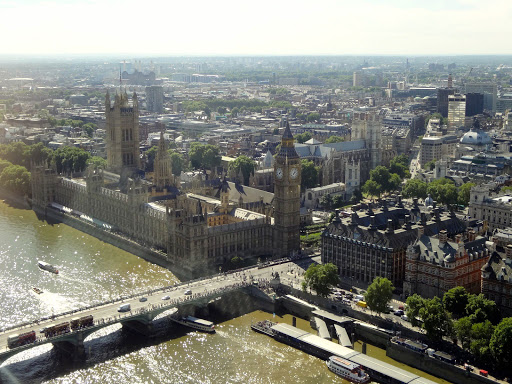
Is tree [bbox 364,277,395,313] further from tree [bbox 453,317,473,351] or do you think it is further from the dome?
the dome

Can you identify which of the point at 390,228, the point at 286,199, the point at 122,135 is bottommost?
the point at 390,228

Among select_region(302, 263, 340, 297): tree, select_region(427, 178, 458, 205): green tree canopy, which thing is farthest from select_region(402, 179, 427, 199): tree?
select_region(302, 263, 340, 297): tree

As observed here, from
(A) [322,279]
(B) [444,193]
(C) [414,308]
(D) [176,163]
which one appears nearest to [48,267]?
(A) [322,279]

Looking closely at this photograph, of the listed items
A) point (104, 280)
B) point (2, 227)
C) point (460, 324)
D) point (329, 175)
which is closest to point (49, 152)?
point (2, 227)

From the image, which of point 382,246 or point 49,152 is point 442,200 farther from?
point 49,152

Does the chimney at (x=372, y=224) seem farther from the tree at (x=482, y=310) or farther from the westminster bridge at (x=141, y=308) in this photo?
the tree at (x=482, y=310)

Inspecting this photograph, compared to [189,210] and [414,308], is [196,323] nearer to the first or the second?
[414,308]

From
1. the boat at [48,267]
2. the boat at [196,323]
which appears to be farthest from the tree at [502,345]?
the boat at [48,267]
